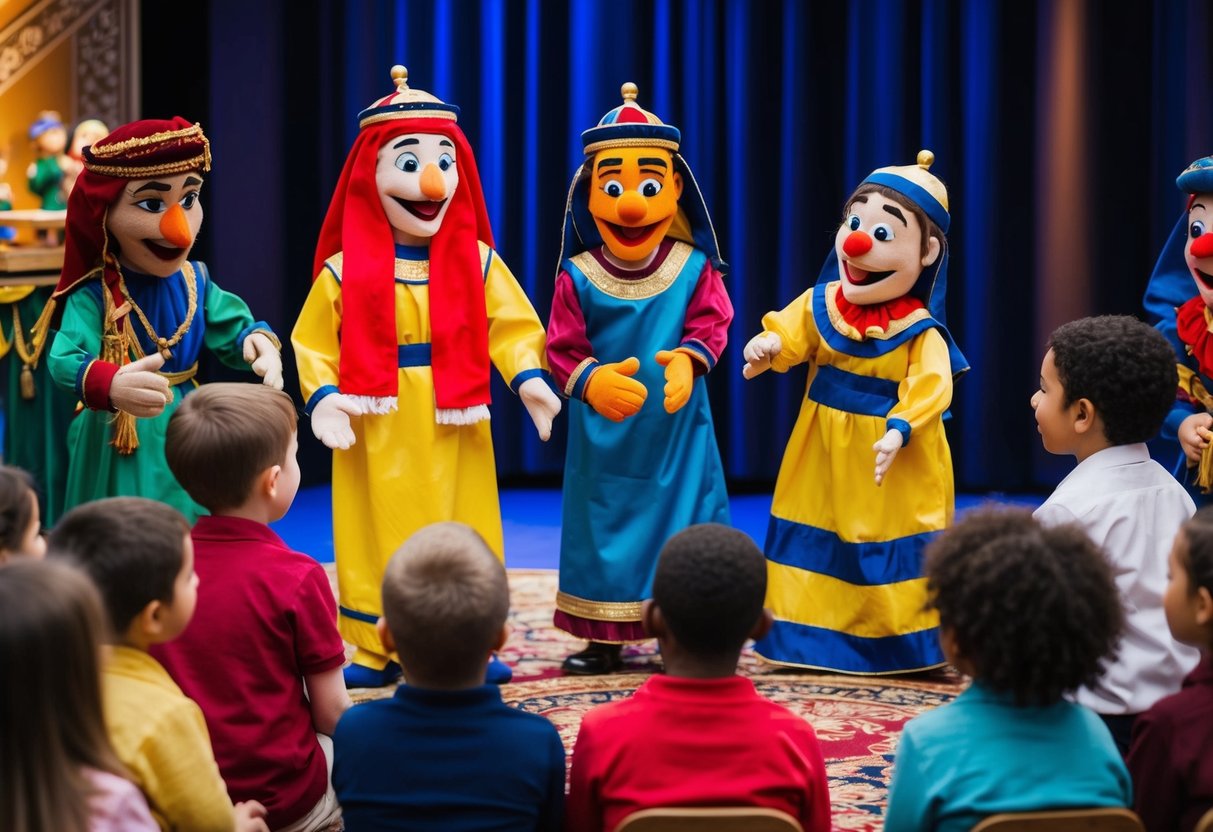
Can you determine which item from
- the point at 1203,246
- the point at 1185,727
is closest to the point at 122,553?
the point at 1185,727

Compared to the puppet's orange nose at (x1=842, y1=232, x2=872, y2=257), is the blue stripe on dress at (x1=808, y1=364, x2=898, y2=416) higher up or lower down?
lower down

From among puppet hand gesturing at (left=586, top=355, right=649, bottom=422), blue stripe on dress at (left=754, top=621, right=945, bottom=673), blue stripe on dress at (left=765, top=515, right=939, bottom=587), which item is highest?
puppet hand gesturing at (left=586, top=355, right=649, bottom=422)

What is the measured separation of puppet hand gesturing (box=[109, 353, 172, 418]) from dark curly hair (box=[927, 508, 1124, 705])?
2.30 meters

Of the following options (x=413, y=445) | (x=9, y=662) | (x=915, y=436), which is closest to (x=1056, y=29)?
(x=915, y=436)

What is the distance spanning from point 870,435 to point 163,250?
199cm

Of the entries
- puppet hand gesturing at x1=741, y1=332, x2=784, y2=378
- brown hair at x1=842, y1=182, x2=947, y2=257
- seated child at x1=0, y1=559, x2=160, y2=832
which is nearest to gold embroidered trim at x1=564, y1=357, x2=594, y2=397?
puppet hand gesturing at x1=741, y1=332, x2=784, y2=378

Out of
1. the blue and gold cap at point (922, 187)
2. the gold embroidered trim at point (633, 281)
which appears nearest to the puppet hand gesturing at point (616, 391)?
the gold embroidered trim at point (633, 281)

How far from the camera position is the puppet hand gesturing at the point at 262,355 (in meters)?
4.09

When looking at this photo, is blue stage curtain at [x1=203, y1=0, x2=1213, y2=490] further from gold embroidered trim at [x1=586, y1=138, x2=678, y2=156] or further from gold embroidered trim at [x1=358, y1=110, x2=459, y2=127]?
gold embroidered trim at [x1=586, y1=138, x2=678, y2=156]

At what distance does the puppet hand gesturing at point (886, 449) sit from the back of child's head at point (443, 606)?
196 centimetres

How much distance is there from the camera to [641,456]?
4.35 metres

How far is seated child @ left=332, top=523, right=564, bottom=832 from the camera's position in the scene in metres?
2.18

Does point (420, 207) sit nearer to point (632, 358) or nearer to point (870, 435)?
point (632, 358)

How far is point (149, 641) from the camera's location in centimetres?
227
